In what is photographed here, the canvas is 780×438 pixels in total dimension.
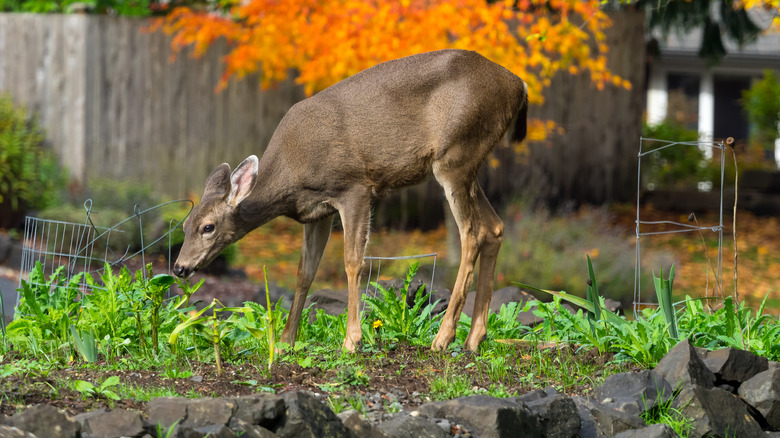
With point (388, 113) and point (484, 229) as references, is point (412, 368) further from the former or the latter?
point (388, 113)

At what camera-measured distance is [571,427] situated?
13.3 feet

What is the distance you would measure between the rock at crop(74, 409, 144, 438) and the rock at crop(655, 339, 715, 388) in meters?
2.63

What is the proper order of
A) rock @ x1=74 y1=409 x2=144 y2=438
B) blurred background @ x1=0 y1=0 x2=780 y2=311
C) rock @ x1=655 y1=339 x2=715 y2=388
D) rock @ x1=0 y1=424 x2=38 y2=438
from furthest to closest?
blurred background @ x1=0 y1=0 x2=780 y2=311
rock @ x1=655 y1=339 x2=715 y2=388
rock @ x1=74 y1=409 x2=144 y2=438
rock @ x1=0 y1=424 x2=38 y2=438

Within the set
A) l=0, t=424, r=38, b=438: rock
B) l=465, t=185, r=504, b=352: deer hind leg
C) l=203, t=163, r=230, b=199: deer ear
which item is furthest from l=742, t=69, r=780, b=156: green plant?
l=0, t=424, r=38, b=438: rock

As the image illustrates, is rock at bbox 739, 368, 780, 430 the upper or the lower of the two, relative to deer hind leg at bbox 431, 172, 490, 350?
lower

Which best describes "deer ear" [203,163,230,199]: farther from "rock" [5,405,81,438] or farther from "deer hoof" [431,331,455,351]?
"rock" [5,405,81,438]

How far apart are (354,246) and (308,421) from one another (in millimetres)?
1729

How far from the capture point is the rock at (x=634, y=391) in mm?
4258

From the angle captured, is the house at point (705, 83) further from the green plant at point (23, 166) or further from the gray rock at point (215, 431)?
the gray rock at point (215, 431)

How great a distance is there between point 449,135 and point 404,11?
15.8 feet

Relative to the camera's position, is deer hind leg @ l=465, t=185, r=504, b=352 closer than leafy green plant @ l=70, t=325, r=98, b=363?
No

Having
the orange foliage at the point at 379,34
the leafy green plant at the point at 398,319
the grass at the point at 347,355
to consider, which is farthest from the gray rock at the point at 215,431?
the orange foliage at the point at 379,34

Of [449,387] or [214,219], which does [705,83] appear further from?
[449,387]

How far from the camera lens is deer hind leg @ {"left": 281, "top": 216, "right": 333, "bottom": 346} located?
17.8 feet
